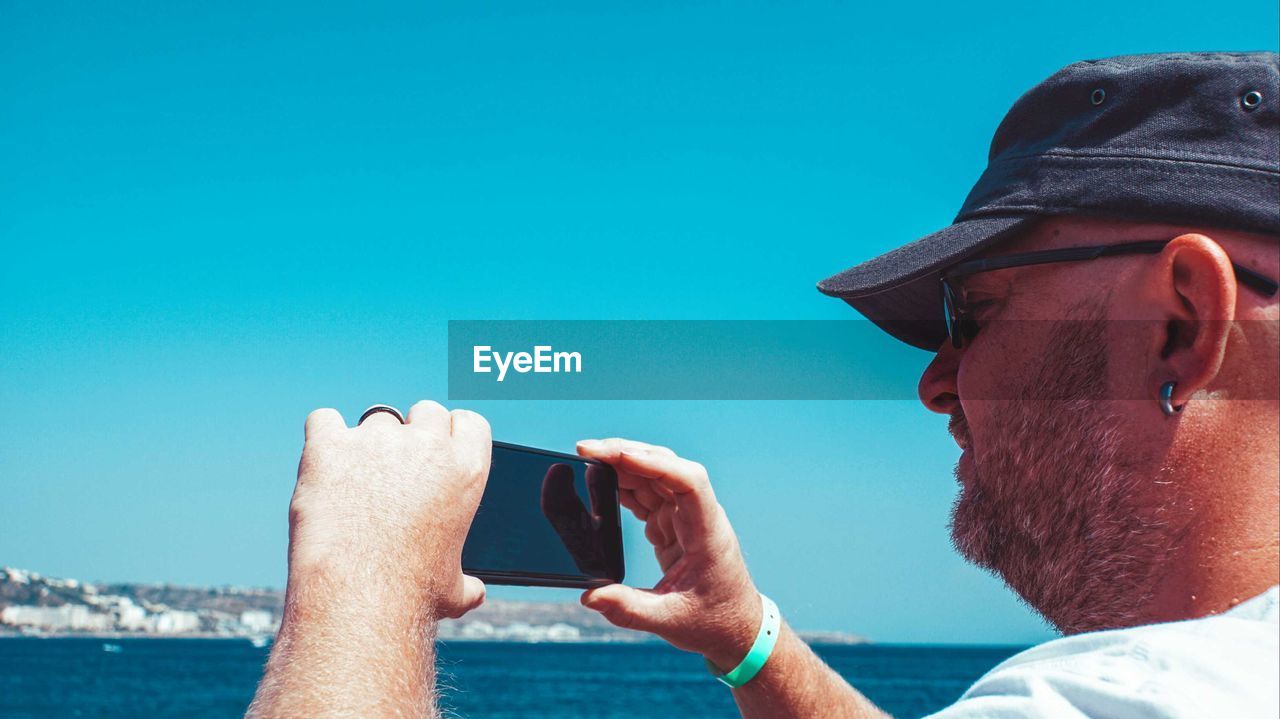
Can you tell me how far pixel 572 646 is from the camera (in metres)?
142

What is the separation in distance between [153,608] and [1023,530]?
6181 inches

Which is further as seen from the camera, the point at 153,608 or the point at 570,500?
the point at 153,608

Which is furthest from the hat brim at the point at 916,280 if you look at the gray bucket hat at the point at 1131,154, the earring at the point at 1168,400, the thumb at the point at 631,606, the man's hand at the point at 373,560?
the man's hand at the point at 373,560

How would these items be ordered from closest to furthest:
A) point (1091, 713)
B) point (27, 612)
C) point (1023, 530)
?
1. point (1091, 713)
2. point (1023, 530)
3. point (27, 612)

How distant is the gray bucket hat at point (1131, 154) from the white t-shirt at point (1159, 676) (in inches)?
24.0

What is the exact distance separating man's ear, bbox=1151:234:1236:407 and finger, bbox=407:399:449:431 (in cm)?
108

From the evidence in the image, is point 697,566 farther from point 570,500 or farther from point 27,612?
point 27,612

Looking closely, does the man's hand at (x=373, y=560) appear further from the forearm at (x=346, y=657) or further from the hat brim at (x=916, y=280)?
the hat brim at (x=916, y=280)

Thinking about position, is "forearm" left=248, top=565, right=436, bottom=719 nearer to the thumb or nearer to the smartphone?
the smartphone

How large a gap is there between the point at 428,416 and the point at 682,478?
2.01 ft

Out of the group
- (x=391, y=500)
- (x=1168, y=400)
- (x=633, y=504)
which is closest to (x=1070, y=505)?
(x=1168, y=400)

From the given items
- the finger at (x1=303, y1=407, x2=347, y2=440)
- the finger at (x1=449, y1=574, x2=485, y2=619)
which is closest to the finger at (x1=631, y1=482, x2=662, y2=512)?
the finger at (x1=449, y1=574, x2=485, y2=619)

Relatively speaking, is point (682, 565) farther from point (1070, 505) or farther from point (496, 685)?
point (496, 685)

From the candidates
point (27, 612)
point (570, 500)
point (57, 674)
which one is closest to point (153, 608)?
point (27, 612)
